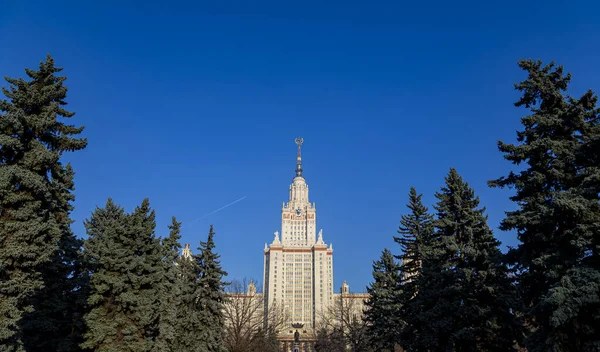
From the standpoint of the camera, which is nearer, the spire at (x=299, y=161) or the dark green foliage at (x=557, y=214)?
the dark green foliage at (x=557, y=214)

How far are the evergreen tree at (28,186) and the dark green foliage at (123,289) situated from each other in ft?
15.6

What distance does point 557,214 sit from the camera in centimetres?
1566

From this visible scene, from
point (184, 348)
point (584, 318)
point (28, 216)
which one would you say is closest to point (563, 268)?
point (584, 318)

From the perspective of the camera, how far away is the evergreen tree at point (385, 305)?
32812 mm

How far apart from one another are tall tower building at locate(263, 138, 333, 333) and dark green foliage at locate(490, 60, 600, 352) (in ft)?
378

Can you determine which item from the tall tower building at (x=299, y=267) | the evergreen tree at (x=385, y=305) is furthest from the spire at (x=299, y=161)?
the evergreen tree at (x=385, y=305)

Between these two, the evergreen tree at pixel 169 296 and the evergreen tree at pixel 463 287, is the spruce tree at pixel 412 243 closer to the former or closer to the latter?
the evergreen tree at pixel 463 287

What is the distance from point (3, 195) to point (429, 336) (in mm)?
21229

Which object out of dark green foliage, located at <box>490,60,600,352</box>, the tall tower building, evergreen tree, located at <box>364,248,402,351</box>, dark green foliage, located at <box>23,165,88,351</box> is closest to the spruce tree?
evergreen tree, located at <box>364,248,402,351</box>

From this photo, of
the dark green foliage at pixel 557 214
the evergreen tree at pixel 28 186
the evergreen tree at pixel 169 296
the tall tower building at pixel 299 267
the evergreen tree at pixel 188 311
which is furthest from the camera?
the tall tower building at pixel 299 267

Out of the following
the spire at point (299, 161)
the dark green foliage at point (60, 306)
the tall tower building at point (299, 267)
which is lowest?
the dark green foliage at point (60, 306)

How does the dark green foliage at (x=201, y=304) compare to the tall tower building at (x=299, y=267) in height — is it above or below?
below

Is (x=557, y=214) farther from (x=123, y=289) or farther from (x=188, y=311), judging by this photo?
(x=188, y=311)

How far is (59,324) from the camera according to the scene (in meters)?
24.5
